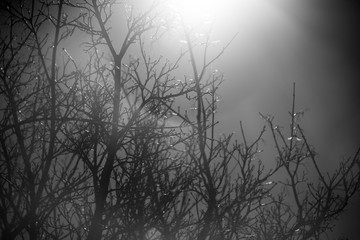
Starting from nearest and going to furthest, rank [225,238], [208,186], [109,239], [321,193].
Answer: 1. [109,239]
2. [208,186]
3. [225,238]
4. [321,193]

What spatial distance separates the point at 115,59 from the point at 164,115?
1172 mm

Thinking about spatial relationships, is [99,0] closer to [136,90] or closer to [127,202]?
[136,90]

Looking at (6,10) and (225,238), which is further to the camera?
(225,238)

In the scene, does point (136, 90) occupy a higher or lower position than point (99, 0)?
lower

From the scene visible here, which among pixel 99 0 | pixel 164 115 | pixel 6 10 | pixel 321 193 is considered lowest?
pixel 321 193

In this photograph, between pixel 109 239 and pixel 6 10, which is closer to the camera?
pixel 6 10

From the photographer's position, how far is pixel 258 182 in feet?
20.4

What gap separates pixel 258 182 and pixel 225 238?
3.80ft

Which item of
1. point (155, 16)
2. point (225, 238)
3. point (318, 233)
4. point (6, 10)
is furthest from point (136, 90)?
point (318, 233)

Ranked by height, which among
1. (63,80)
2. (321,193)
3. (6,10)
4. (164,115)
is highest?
(6,10)

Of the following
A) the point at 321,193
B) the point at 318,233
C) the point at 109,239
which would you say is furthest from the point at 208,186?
the point at 318,233

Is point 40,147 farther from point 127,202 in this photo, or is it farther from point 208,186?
point 208,186

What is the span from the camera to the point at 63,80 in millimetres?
5246

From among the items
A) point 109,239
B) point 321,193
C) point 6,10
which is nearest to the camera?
point 6,10
